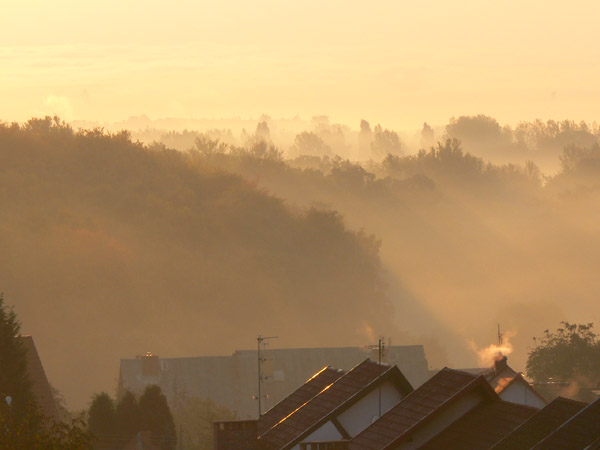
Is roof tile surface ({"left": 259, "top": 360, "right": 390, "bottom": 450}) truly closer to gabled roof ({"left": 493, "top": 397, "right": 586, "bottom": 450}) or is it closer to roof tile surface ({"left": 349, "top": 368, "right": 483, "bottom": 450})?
roof tile surface ({"left": 349, "top": 368, "right": 483, "bottom": 450})

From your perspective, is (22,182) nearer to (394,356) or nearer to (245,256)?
(245,256)

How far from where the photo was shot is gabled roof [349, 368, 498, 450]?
94.2 feet

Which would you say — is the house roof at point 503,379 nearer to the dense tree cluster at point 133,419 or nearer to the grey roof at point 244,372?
the dense tree cluster at point 133,419

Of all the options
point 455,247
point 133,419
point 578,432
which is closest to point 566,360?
point 133,419

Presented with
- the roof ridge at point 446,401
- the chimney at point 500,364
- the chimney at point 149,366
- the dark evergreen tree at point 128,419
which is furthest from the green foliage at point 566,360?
the roof ridge at point 446,401

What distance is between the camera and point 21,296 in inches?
3780

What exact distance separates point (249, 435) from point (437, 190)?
161070 mm

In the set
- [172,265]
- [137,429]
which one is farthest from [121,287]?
[137,429]

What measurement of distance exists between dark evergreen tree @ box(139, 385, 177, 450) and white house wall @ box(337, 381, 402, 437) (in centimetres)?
1352

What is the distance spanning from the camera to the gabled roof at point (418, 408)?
28703 millimetres

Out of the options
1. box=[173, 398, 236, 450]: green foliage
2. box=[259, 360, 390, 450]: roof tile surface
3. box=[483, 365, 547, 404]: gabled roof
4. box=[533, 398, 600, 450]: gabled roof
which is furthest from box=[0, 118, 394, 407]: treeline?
box=[533, 398, 600, 450]: gabled roof

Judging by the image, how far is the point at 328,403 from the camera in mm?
32375

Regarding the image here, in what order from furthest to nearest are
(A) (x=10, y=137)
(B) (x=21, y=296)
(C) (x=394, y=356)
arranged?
(A) (x=10, y=137), (B) (x=21, y=296), (C) (x=394, y=356)

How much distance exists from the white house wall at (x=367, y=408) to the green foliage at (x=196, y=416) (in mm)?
19352
